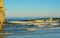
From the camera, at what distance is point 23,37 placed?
26.2 metres

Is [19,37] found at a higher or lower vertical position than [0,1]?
lower

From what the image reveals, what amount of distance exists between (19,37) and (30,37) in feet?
3.63

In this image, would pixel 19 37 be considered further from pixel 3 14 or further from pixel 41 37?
pixel 3 14

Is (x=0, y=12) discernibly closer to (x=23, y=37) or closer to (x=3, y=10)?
(x=3, y=10)

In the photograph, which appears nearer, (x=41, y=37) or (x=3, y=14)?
(x=41, y=37)

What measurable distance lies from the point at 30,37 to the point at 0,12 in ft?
46.0

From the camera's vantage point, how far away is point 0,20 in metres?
38.6

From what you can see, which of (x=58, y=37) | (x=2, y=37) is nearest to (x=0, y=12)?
(x=2, y=37)

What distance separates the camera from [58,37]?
2517 centimetres

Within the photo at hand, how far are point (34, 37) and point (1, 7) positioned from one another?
13.8 meters

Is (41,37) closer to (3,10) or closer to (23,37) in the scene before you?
(23,37)

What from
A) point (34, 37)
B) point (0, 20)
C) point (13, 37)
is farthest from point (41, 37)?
point (0, 20)

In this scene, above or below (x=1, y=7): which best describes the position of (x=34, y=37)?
below

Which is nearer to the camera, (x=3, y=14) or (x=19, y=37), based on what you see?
(x=19, y=37)
